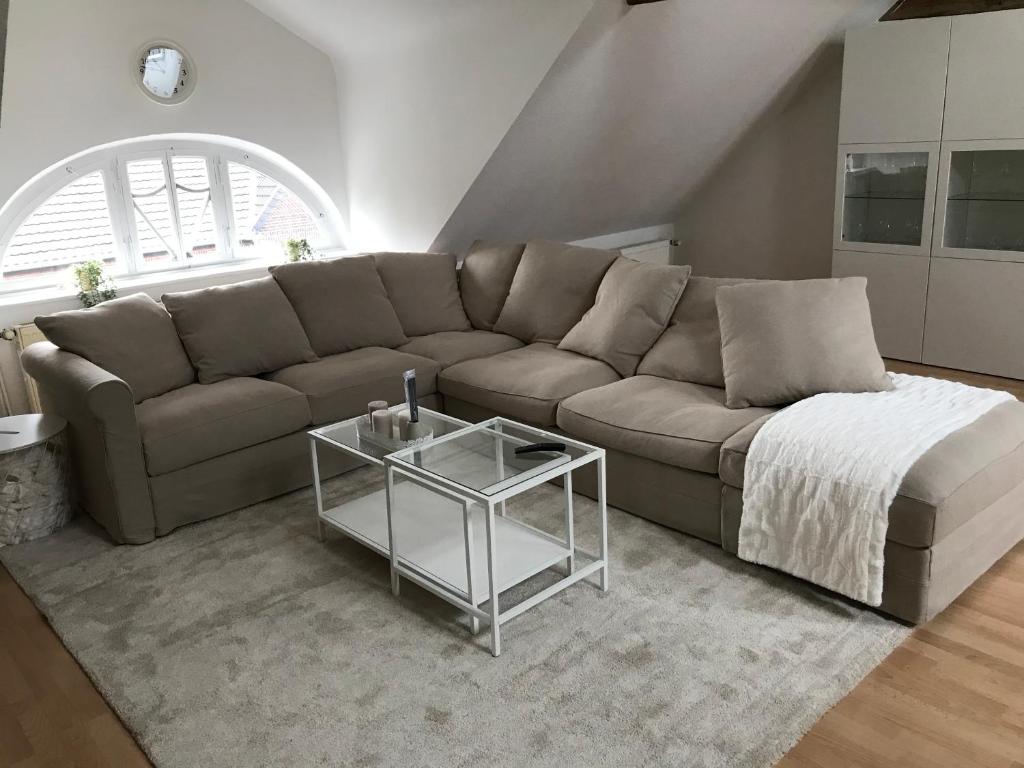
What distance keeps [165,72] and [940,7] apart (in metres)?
4.23

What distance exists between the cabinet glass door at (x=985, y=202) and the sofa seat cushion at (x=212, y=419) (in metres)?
3.61

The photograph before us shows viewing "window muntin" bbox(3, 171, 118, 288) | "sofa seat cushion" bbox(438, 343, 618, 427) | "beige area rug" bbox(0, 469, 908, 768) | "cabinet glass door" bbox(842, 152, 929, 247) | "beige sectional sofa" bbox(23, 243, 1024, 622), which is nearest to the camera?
"beige area rug" bbox(0, 469, 908, 768)

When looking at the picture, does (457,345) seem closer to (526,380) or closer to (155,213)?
(526,380)

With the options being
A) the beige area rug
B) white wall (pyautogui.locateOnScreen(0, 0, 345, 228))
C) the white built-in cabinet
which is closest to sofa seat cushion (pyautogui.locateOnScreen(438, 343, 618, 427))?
the beige area rug

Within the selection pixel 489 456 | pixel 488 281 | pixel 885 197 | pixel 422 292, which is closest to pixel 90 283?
pixel 422 292

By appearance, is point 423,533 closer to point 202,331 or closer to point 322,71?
point 202,331

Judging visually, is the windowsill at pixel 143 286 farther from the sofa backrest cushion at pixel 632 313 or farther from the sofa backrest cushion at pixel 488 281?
the sofa backrest cushion at pixel 632 313

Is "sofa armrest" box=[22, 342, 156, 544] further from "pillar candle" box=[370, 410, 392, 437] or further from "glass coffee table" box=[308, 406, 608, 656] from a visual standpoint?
"pillar candle" box=[370, 410, 392, 437]

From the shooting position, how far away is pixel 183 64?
4523 mm

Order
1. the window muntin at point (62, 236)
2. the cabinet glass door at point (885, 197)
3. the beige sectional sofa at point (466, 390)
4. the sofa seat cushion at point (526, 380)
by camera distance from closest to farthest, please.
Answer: the beige sectional sofa at point (466, 390) → the sofa seat cushion at point (526, 380) → the window muntin at point (62, 236) → the cabinet glass door at point (885, 197)

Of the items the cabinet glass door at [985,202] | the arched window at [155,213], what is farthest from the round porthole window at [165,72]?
the cabinet glass door at [985,202]

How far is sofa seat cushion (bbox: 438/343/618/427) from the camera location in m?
3.61

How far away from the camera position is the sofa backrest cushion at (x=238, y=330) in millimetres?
3801

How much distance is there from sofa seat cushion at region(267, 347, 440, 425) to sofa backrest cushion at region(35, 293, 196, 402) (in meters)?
0.45
